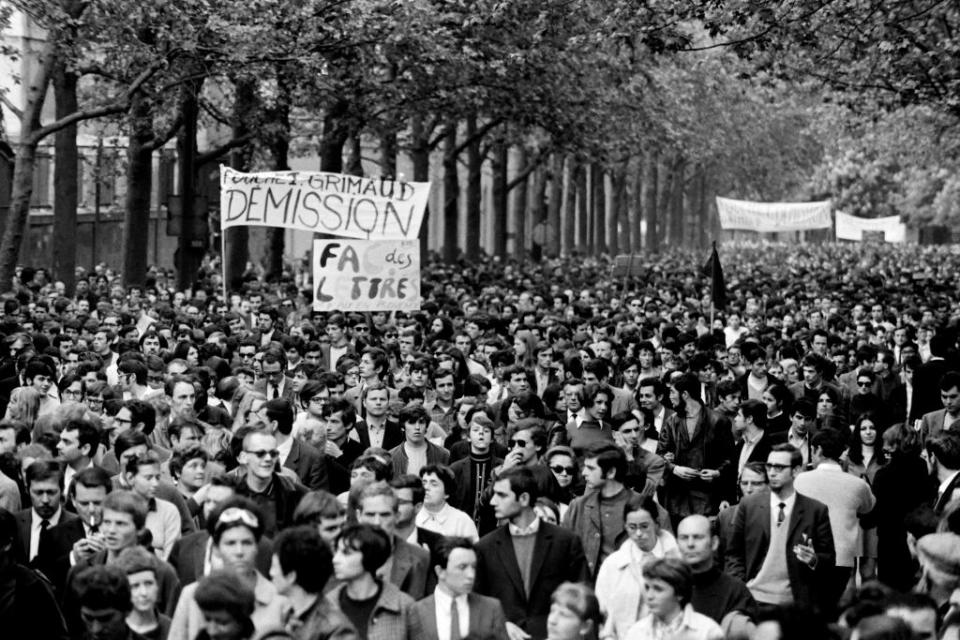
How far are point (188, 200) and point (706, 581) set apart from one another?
21.4 m

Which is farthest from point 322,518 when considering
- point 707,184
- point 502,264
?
point 707,184

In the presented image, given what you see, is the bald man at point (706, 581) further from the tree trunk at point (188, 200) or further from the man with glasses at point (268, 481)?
the tree trunk at point (188, 200)

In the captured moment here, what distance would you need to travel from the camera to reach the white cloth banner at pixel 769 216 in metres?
62.2

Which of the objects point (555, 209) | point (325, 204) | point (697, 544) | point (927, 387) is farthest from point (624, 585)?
point (555, 209)

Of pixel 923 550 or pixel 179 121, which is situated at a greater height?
pixel 179 121

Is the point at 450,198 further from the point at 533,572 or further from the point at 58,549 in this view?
the point at 533,572

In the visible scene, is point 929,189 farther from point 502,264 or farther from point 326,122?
point 326,122

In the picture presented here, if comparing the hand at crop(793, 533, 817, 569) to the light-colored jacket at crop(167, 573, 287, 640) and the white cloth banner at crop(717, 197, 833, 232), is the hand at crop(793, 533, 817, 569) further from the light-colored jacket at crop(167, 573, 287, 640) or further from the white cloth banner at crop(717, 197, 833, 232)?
the white cloth banner at crop(717, 197, 833, 232)

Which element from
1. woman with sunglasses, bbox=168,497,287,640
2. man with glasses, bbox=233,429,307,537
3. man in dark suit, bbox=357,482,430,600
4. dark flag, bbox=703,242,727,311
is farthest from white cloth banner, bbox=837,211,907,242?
woman with sunglasses, bbox=168,497,287,640

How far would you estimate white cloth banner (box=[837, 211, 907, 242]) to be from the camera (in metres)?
79.4

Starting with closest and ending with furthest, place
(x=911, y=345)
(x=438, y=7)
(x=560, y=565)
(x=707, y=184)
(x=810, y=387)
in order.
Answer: (x=560, y=565)
(x=810, y=387)
(x=911, y=345)
(x=438, y=7)
(x=707, y=184)

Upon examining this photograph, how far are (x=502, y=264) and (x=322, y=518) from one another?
42384 mm

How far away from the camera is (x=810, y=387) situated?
16.7 meters

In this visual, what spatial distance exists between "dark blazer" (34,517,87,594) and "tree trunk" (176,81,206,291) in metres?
18.6
